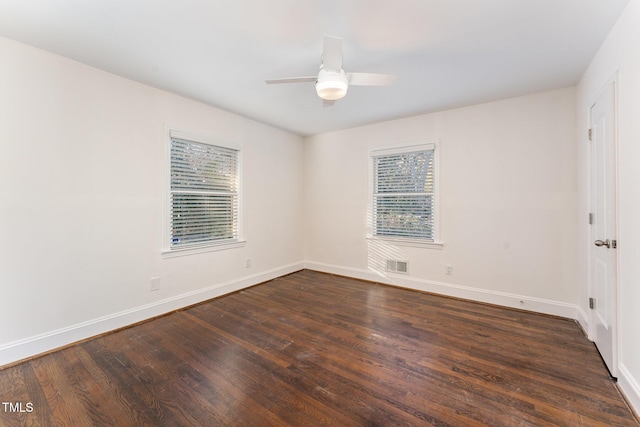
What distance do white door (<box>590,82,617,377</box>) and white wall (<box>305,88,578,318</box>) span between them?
0.61 meters

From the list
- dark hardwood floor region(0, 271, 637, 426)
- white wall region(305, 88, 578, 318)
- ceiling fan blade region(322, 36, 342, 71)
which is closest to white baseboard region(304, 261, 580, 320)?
white wall region(305, 88, 578, 318)

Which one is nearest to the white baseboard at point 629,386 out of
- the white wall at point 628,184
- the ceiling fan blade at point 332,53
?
the white wall at point 628,184

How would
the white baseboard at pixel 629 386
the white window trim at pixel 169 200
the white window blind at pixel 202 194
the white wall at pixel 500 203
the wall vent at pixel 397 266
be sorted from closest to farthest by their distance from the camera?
the white baseboard at pixel 629 386 < the white wall at pixel 500 203 < the white window trim at pixel 169 200 < the white window blind at pixel 202 194 < the wall vent at pixel 397 266

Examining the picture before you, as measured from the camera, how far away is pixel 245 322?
2.90m

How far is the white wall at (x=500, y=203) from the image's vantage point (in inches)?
119

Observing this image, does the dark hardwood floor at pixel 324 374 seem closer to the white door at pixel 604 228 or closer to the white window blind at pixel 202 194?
the white door at pixel 604 228

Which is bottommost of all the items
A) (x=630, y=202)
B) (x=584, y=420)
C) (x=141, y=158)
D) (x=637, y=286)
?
(x=584, y=420)

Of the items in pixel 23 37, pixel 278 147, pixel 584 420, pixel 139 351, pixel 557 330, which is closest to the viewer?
pixel 584 420

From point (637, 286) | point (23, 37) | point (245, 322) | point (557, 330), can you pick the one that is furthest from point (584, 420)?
point (23, 37)

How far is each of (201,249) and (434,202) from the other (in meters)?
3.38

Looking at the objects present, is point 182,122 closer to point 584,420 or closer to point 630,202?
point 630,202

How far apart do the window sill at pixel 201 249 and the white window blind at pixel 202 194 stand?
0.05 meters

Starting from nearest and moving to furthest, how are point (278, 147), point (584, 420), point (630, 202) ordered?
point (584, 420), point (630, 202), point (278, 147)

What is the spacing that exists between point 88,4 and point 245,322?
2968mm
